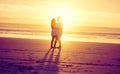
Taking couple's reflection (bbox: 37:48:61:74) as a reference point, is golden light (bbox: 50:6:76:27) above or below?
above

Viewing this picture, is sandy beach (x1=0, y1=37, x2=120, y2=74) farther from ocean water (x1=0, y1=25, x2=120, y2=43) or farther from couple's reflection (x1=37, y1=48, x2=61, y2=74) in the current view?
ocean water (x1=0, y1=25, x2=120, y2=43)

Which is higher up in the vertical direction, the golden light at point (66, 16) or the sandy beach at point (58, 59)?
the golden light at point (66, 16)

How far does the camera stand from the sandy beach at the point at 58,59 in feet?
39.3

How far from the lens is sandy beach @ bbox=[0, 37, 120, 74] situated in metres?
12.0

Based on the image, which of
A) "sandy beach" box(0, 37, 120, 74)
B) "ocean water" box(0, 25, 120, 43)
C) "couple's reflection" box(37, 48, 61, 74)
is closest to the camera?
"couple's reflection" box(37, 48, 61, 74)

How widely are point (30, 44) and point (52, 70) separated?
676 centimetres

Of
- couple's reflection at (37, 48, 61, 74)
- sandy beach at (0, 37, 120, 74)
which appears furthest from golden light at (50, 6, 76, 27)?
couple's reflection at (37, 48, 61, 74)

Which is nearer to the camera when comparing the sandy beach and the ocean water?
the sandy beach

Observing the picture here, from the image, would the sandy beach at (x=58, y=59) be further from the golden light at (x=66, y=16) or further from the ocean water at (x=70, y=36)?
the golden light at (x=66, y=16)

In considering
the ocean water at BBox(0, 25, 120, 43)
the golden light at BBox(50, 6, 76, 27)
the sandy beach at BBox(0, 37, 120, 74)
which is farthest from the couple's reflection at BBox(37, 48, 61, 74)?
the golden light at BBox(50, 6, 76, 27)

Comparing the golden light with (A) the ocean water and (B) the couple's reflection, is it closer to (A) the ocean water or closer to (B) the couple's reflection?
(A) the ocean water

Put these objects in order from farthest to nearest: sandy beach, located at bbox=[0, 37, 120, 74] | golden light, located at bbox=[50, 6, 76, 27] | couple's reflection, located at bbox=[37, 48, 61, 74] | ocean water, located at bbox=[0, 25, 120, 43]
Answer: golden light, located at bbox=[50, 6, 76, 27]
ocean water, located at bbox=[0, 25, 120, 43]
sandy beach, located at bbox=[0, 37, 120, 74]
couple's reflection, located at bbox=[37, 48, 61, 74]

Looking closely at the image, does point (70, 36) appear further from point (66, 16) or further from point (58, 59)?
point (66, 16)

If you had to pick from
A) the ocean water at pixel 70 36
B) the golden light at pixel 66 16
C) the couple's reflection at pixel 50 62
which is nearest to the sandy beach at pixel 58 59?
the couple's reflection at pixel 50 62
